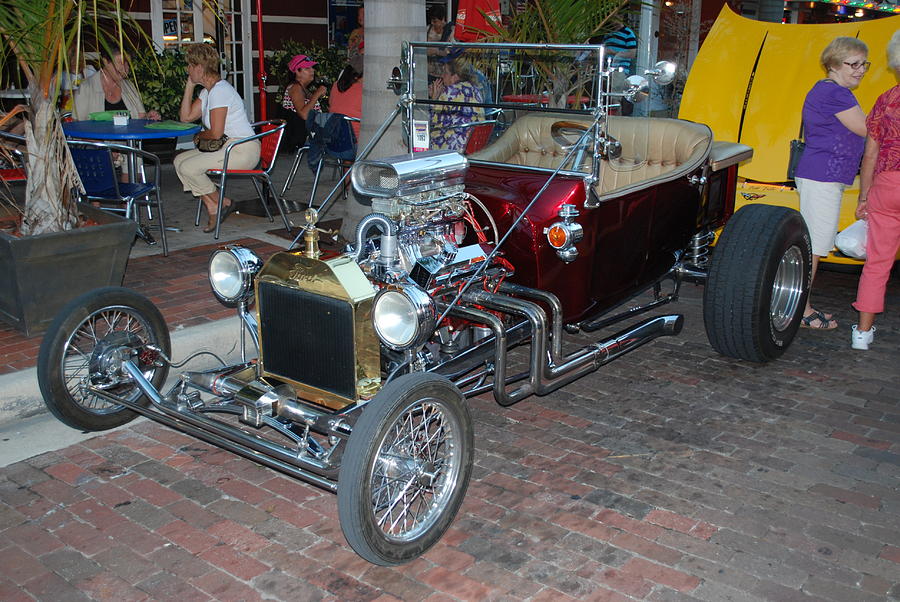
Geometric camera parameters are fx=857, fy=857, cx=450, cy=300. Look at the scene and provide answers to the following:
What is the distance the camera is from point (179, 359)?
16.1 feet

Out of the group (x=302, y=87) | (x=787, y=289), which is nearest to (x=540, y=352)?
(x=787, y=289)

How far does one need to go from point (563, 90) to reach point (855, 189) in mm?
3020

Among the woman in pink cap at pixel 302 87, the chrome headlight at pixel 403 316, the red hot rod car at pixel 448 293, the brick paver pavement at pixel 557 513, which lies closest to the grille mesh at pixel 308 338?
the red hot rod car at pixel 448 293

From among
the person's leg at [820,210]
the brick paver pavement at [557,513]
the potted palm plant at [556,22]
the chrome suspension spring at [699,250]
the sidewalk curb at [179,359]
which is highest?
the potted palm plant at [556,22]

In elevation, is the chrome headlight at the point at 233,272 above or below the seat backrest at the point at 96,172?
below

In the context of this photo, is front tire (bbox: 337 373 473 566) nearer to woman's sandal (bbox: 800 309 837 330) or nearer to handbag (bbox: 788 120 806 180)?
woman's sandal (bbox: 800 309 837 330)

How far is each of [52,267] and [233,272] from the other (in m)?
1.82

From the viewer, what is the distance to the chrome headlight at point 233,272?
12.1 feet

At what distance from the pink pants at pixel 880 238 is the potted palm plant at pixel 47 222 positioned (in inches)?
176

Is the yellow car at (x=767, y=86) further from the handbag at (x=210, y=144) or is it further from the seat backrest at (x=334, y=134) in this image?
the handbag at (x=210, y=144)

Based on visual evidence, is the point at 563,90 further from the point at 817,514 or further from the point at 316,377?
the point at 817,514

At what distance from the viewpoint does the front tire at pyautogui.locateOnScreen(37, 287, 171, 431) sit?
3.68m

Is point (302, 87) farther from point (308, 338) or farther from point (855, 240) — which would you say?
point (308, 338)

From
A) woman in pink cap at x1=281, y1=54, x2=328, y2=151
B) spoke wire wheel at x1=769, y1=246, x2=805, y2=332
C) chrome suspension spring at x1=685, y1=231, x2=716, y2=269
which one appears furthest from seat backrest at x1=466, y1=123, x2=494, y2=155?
woman in pink cap at x1=281, y1=54, x2=328, y2=151
